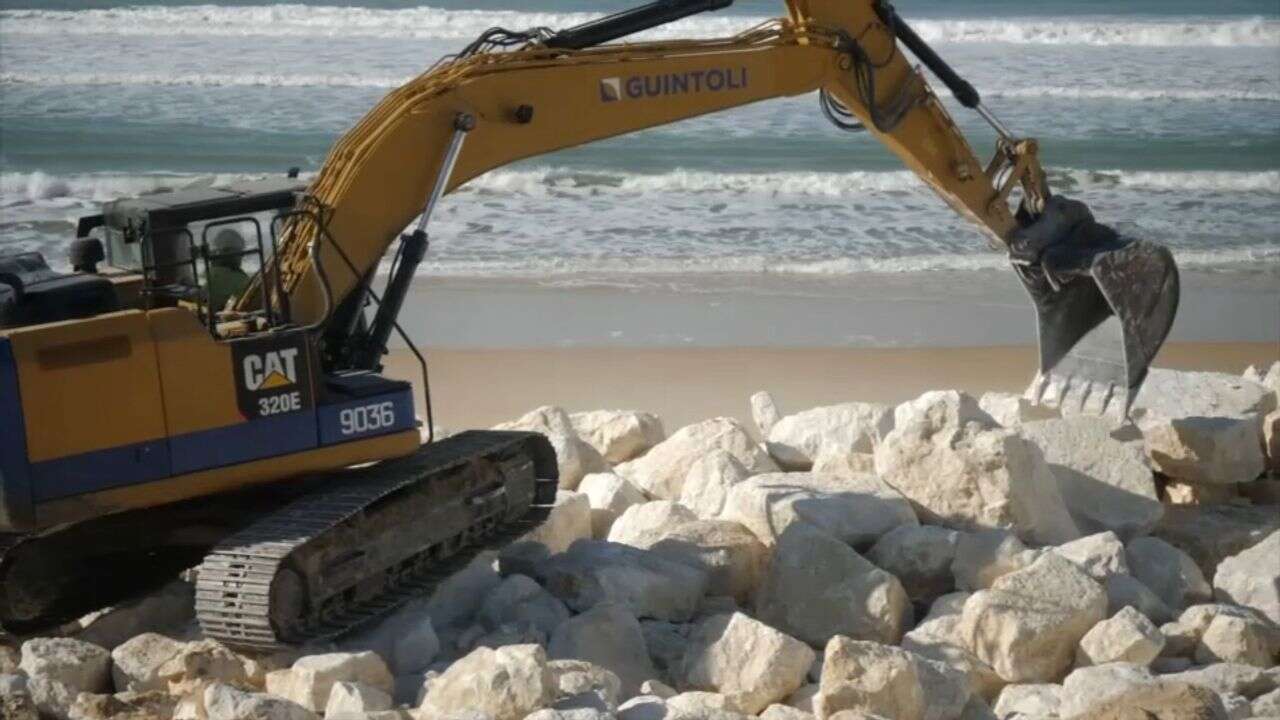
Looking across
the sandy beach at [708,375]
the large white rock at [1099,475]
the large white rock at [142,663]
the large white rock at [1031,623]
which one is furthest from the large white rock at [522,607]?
the sandy beach at [708,375]

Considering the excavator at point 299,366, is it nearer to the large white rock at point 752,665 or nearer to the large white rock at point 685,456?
the large white rock at point 685,456

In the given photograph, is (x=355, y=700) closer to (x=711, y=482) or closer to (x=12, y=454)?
(x=12, y=454)

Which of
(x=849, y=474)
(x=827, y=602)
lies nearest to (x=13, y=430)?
(x=827, y=602)

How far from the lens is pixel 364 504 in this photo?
8367mm

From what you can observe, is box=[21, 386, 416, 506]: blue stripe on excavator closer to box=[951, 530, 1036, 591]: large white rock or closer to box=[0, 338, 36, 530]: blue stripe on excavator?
box=[0, 338, 36, 530]: blue stripe on excavator

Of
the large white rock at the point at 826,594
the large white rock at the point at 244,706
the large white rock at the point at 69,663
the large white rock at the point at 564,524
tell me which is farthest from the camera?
the large white rock at the point at 564,524

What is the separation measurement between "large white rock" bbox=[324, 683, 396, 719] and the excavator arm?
6.17 ft

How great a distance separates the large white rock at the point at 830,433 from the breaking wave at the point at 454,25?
68.4 feet

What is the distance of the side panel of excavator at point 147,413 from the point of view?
316 inches

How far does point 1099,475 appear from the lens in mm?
10195

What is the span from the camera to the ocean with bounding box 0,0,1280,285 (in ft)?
61.0

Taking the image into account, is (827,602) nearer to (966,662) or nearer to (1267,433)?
(966,662)

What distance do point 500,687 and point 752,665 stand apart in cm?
114

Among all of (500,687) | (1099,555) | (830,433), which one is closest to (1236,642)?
(1099,555)
